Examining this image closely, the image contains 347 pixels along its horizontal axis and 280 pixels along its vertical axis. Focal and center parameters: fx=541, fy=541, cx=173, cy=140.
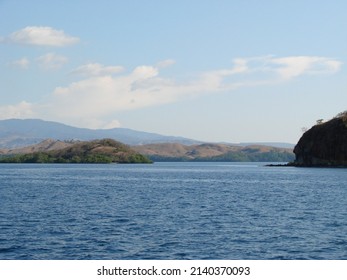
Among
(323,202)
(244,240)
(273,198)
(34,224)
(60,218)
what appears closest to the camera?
(244,240)

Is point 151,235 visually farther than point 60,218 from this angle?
No

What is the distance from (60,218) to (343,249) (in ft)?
129

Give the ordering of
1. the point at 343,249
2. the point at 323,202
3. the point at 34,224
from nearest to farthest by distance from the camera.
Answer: the point at 343,249
the point at 34,224
the point at 323,202

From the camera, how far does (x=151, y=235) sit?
59031mm

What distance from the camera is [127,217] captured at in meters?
75.4

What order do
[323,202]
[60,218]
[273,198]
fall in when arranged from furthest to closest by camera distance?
[273,198] < [323,202] < [60,218]
